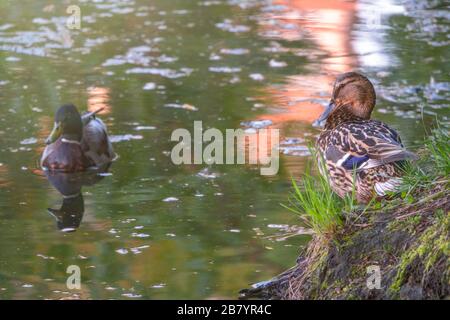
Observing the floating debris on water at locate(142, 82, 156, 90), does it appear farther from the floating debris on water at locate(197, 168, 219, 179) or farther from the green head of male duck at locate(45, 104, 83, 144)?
the floating debris on water at locate(197, 168, 219, 179)

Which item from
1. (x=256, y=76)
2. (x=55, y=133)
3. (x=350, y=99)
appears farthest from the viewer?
(x=256, y=76)

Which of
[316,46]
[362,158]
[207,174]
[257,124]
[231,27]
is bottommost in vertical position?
[316,46]

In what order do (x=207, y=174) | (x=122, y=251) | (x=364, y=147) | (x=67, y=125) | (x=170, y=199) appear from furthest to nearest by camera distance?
(x=67, y=125) → (x=207, y=174) → (x=170, y=199) → (x=122, y=251) → (x=364, y=147)

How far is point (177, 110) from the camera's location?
35.6 ft

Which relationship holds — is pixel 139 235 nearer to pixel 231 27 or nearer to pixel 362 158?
pixel 362 158

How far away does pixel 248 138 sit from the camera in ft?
32.4

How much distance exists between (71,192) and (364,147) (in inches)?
129

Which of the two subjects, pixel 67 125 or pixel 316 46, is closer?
pixel 67 125

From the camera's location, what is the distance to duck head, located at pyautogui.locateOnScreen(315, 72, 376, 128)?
22.9 feet

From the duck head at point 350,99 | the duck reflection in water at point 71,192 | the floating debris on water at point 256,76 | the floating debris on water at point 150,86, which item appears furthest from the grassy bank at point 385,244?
the floating debris on water at point 256,76

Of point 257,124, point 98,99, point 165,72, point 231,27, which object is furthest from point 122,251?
point 231,27

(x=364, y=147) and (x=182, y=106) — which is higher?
(x=364, y=147)
